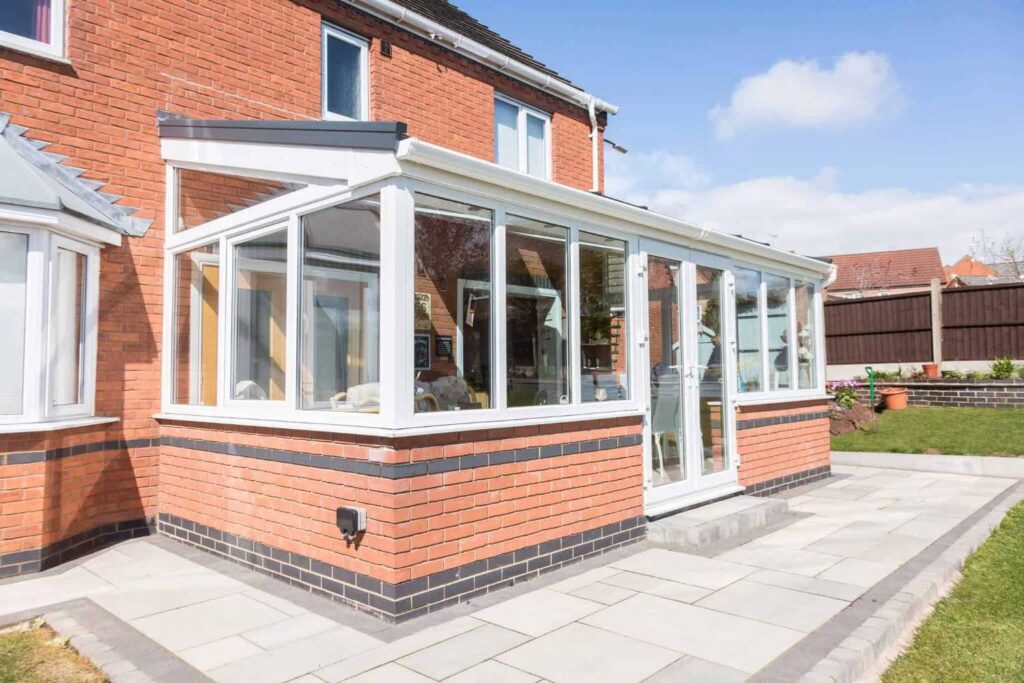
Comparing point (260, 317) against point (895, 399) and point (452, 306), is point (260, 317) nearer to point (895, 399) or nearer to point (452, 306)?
point (452, 306)

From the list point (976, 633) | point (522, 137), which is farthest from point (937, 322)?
point (976, 633)

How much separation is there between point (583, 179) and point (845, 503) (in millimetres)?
6304

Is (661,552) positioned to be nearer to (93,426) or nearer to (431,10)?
(93,426)

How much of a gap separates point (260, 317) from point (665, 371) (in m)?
3.54

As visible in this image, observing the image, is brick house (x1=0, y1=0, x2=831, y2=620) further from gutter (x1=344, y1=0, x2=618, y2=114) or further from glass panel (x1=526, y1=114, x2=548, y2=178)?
glass panel (x1=526, y1=114, x2=548, y2=178)

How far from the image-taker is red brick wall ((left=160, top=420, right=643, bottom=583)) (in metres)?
4.17

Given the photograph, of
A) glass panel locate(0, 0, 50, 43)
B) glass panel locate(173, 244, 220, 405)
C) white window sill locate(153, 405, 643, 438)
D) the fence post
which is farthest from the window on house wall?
the fence post

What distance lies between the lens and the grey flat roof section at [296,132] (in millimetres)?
4164

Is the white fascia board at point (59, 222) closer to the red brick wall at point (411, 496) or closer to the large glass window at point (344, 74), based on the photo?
the red brick wall at point (411, 496)

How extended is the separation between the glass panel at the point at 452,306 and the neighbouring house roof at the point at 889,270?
129ft

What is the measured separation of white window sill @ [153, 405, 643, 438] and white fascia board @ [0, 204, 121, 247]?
154 cm

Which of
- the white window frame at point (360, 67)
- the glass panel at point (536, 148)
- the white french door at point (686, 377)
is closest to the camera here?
the white french door at point (686, 377)

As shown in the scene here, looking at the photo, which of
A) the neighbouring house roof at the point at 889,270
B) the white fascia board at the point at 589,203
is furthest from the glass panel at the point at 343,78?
the neighbouring house roof at the point at 889,270

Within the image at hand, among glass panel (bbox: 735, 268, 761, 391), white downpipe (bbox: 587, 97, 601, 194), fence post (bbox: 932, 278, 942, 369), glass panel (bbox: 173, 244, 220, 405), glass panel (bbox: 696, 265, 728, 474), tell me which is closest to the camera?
glass panel (bbox: 173, 244, 220, 405)
